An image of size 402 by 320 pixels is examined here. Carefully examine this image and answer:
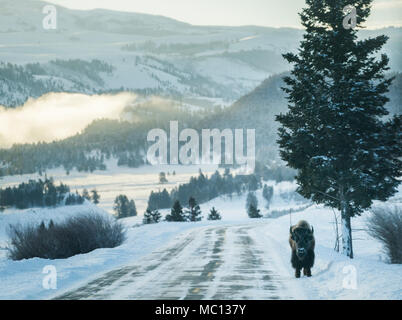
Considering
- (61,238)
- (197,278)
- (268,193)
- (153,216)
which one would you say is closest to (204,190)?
(268,193)

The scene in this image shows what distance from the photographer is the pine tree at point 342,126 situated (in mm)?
20859

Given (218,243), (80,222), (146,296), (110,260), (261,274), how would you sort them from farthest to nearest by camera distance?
(218,243) < (80,222) < (110,260) < (261,274) < (146,296)

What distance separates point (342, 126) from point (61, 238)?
45.5 ft

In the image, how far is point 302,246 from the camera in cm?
1455

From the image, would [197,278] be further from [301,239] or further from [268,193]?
[268,193]

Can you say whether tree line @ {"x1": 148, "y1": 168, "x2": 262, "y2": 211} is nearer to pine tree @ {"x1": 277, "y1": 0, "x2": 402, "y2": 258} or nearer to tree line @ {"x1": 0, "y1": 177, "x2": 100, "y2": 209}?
tree line @ {"x1": 0, "y1": 177, "x2": 100, "y2": 209}

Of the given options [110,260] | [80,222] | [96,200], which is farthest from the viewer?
[96,200]

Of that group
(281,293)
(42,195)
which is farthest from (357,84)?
(42,195)

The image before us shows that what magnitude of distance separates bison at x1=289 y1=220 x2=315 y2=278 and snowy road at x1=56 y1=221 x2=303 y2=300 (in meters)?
0.59

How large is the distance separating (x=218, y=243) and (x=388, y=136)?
11.6 m

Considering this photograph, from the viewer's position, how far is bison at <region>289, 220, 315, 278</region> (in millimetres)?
14492

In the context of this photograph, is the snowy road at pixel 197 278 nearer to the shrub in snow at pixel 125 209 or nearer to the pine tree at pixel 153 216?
the pine tree at pixel 153 216
